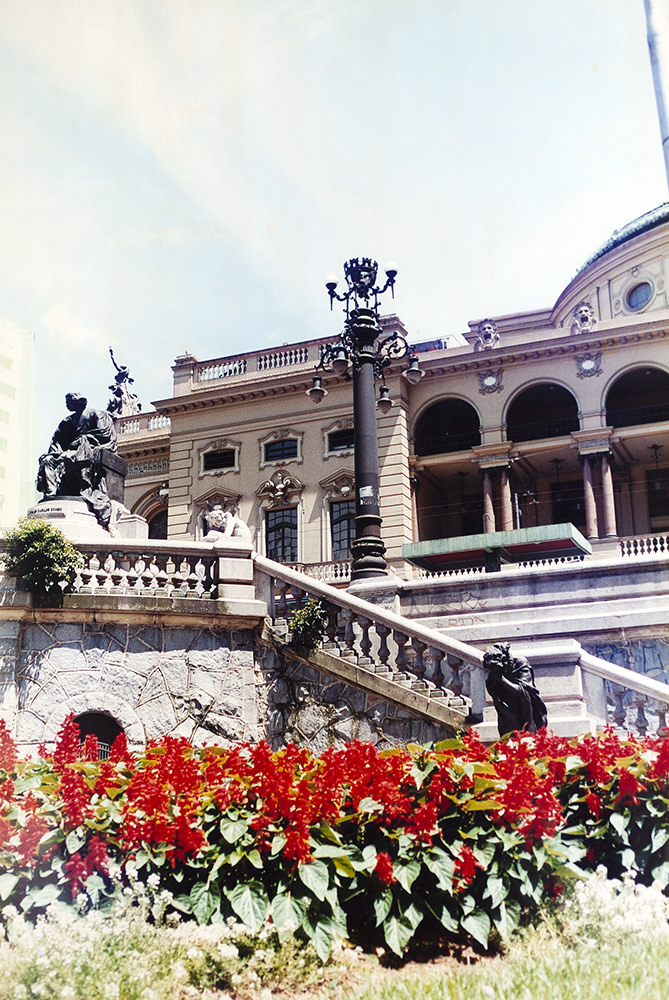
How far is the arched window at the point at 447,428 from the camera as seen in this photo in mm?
41812

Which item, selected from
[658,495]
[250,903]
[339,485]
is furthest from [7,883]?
[658,495]

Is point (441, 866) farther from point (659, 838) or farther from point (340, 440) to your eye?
point (340, 440)

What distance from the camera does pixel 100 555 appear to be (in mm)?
13047

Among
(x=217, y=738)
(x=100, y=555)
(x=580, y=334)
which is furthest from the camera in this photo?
(x=580, y=334)

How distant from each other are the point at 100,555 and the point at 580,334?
29263 millimetres

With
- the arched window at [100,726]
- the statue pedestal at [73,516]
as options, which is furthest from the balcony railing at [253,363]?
the arched window at [100,726]

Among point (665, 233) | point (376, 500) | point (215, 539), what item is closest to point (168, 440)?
point (665, 233)

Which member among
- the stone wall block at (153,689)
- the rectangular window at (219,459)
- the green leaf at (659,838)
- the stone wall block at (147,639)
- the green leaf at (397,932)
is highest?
the rectangular window at (219,459)

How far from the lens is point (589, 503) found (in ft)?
125

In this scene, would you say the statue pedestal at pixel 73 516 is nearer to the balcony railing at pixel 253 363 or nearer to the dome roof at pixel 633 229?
the balcony railing at pixel 253 363

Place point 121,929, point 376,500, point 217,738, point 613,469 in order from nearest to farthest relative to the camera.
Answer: point 121,929 < point 217,738 < point 376,500 < point 613,469

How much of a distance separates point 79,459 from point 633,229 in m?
37.7

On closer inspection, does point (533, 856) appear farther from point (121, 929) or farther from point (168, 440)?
point (168, 440)

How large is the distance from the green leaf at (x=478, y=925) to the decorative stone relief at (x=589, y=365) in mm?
34649
